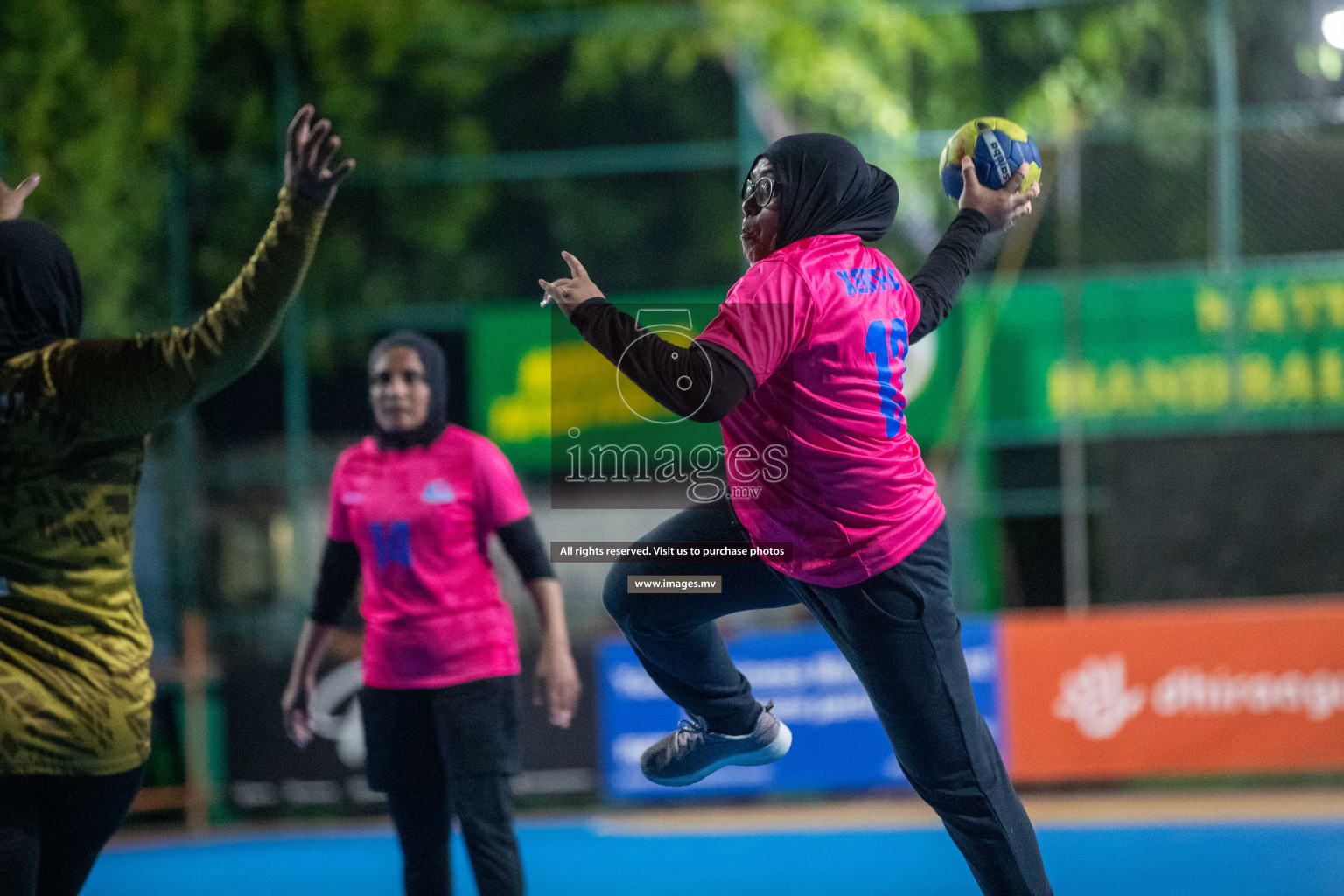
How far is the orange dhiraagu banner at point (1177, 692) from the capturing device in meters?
8.17

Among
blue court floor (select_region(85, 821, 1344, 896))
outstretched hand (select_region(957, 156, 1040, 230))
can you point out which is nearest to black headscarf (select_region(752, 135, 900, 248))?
outstretched hand (select_region(957, 156, 1040, 230))

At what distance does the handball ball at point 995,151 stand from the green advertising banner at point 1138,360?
19.8 ft

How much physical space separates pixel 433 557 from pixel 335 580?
432 millimetres

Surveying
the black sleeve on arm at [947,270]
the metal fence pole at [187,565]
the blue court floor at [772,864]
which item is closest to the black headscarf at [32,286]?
the black sleeve on arm at [947,270]

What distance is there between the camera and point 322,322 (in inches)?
485

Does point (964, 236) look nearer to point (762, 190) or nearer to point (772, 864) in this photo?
point (762, 190)

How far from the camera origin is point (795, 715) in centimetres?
834

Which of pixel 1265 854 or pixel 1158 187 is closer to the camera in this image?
pixel 1265 854

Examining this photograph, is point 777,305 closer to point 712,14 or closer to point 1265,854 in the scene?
point 1265,854

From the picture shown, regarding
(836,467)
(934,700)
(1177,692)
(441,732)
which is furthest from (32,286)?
(1177,692)

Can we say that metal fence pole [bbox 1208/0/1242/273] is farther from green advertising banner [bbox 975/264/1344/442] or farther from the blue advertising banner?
the blue advertising banner

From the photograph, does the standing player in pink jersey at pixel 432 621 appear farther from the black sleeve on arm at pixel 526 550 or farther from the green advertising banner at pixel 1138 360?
the green advertising banner at pixel 1138 360

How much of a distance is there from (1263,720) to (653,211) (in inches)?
357

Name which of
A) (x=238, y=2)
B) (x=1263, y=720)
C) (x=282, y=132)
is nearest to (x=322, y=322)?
(x=282, y=132)
